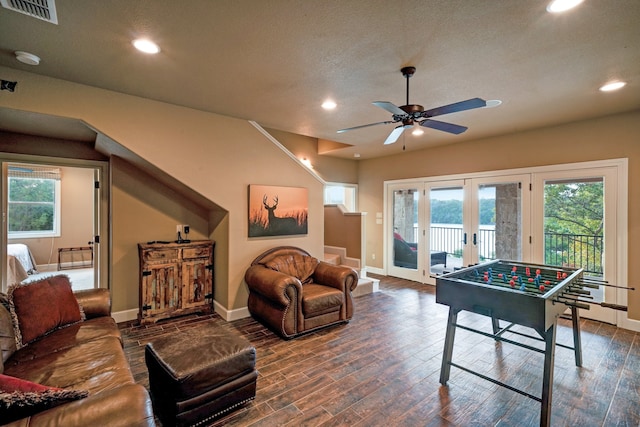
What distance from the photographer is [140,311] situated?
12.2ft

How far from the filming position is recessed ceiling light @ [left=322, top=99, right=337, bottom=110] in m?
3.50

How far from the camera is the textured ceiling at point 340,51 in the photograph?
1.89m

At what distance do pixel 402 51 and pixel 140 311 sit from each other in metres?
4.13

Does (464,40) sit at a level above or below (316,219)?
above

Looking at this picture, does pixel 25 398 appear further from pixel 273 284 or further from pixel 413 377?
pixel 413 377

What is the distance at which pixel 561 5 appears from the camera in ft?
5.90

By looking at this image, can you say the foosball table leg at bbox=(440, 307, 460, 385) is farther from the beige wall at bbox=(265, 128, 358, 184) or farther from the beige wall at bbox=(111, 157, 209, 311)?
the beige wall at bbox=(265, 128, 358, 184)

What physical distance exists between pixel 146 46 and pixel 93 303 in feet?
7.45

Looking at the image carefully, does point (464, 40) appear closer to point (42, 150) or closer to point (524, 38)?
point (524, 38)

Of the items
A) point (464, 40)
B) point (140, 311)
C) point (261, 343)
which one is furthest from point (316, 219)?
point (464, 40)

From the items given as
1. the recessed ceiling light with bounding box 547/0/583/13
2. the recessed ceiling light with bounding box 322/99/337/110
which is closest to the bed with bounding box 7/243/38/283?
the recessed ceiling light with bounding box 322/99/337/110

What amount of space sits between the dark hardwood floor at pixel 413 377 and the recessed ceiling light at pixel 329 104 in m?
2.79

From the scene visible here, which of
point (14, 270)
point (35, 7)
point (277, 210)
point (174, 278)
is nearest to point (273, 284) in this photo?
point (277, 210)

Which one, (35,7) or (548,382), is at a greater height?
(35,7)
